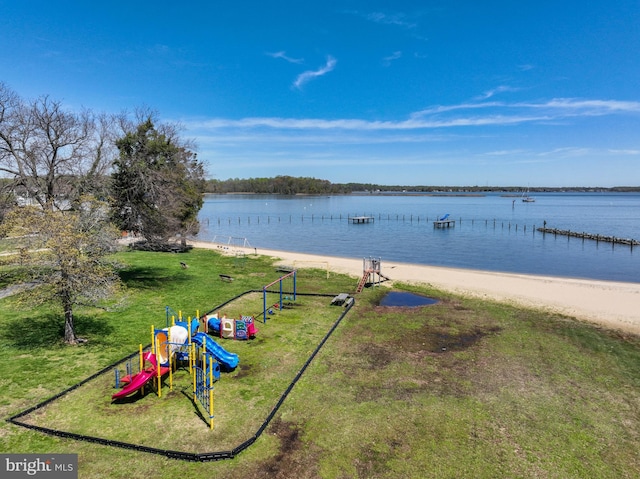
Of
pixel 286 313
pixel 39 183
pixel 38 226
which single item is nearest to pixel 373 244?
pixel 286 313

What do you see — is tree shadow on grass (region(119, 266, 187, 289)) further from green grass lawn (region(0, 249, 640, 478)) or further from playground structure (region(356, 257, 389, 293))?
playground structure (region(356, 257, 389, 293))

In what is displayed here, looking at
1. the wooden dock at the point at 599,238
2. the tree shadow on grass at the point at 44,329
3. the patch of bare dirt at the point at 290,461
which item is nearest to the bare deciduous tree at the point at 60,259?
the tree shadow on grass at the point at 44,329

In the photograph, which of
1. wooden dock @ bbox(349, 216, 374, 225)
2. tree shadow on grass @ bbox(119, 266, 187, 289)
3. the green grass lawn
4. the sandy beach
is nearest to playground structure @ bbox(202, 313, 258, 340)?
the green grass lawn

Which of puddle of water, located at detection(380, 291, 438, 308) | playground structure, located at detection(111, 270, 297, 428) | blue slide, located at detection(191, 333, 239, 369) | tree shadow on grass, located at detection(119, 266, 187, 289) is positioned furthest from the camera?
tree shadow on grass, located at detection(119, 266, 187, 289)

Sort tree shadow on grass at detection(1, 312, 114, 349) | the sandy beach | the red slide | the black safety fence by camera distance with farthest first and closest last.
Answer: the sandy beach, tree shadow on grass at detection(1, 312, 114, 349), the red slide, the black safety fence

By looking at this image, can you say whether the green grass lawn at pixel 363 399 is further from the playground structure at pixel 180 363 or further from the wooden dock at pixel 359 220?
the wooden dock at pixel 359 220

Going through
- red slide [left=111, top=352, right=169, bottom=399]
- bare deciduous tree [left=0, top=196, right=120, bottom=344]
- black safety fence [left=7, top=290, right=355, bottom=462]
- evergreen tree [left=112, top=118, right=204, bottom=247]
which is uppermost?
evergreen tree [left=112, top=118, right=204, bottom=247]
